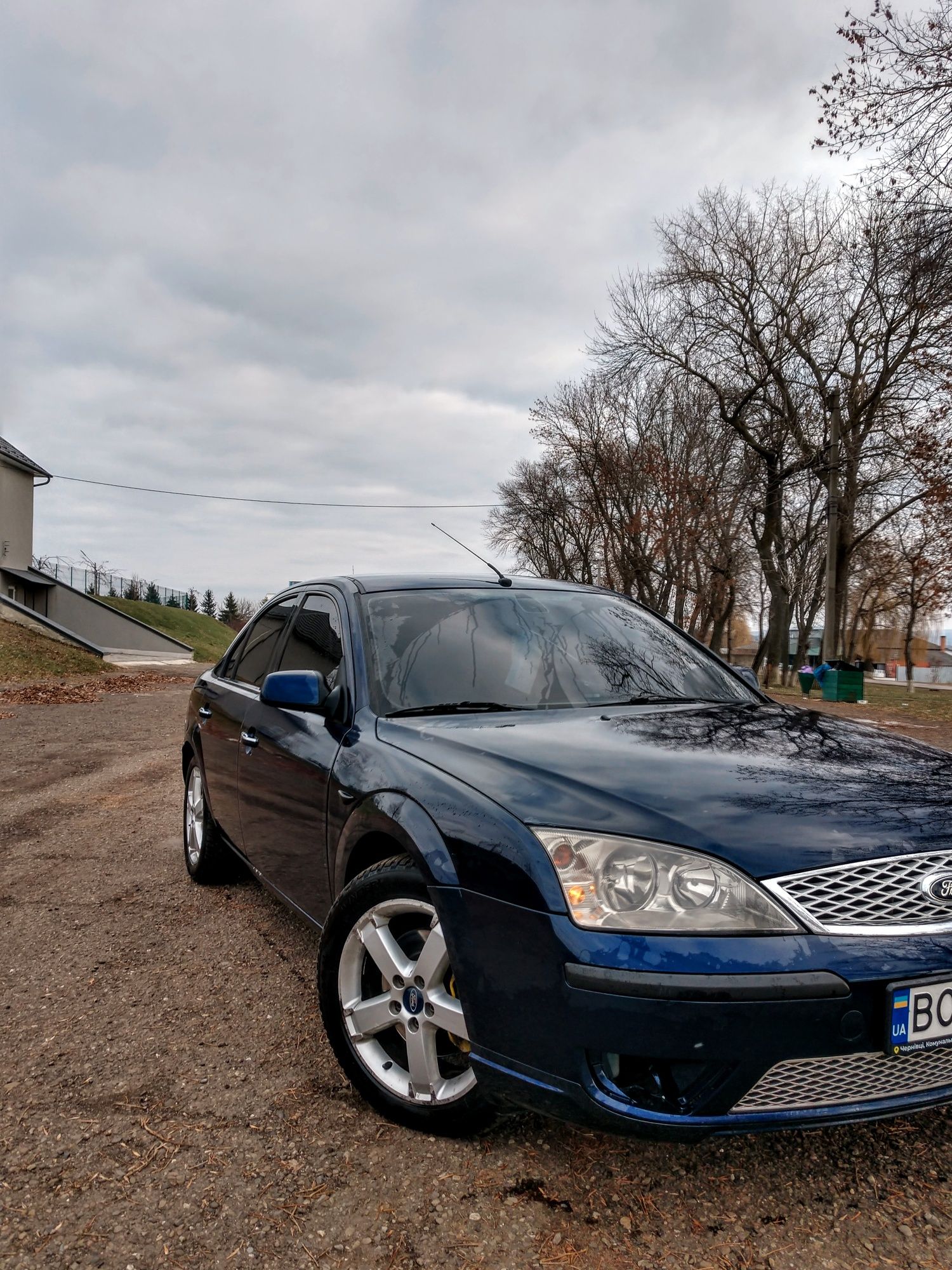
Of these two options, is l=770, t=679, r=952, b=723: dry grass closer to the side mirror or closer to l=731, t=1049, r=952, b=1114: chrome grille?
the side mirror

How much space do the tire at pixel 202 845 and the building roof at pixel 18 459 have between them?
116 ft

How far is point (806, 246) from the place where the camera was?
1035 inches

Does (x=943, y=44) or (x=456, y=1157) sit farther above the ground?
(x=943, y=44)

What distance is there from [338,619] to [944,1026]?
235 cm

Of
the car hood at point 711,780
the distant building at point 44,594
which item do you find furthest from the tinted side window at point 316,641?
the distant building at point 44,594

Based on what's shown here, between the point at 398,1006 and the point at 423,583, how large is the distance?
1.75m

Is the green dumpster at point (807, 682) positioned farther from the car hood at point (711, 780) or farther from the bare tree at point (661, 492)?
the car hood at point (711, 780)

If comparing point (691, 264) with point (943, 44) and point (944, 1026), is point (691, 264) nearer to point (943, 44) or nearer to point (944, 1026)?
point (943, 44)

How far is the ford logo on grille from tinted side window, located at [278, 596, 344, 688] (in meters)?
2.02

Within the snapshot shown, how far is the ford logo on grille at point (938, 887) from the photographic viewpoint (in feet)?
6.23

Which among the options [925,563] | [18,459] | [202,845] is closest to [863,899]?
[202,845]

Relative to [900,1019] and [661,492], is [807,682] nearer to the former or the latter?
[661,492]

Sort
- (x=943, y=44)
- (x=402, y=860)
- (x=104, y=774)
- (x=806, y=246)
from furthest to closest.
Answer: (x=806, y=246)
(x=943, y=44)
(x=104, y=774)
(x=402, y=860)

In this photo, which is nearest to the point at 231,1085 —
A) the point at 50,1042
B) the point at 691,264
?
the point at 50,1042
